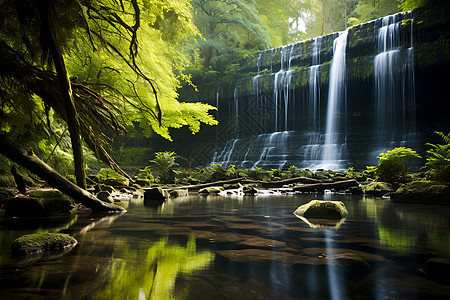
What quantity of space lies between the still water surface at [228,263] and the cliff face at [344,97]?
1572 cm

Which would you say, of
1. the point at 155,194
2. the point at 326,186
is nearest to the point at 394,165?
the point at 326,186

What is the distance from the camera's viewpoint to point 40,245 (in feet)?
8.00

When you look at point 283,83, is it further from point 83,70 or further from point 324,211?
point 324,211

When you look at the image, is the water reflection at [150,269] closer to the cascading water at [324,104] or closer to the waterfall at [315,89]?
the cascading water at [324,104]

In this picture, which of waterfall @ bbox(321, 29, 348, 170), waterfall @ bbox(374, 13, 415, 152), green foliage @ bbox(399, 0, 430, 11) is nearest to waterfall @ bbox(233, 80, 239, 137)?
waterfall @ bbox(321, 29, 348, 170)

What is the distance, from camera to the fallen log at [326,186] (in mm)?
11234

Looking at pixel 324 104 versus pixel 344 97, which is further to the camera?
pixel 324 104

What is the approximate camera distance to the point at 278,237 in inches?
129

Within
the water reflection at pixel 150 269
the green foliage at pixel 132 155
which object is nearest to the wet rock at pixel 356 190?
the water reflection at pixel 150 269

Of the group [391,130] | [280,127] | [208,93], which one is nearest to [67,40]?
[391,130]

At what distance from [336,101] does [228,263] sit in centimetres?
2003

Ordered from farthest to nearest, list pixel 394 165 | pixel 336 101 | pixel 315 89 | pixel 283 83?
pixel 283 83 → pixel 315 89 → pixel 336 101 → pixel 394 165

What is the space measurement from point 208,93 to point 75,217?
924 inches

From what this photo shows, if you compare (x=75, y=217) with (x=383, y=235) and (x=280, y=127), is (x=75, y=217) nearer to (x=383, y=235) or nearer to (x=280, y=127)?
(x=383, y=235)
